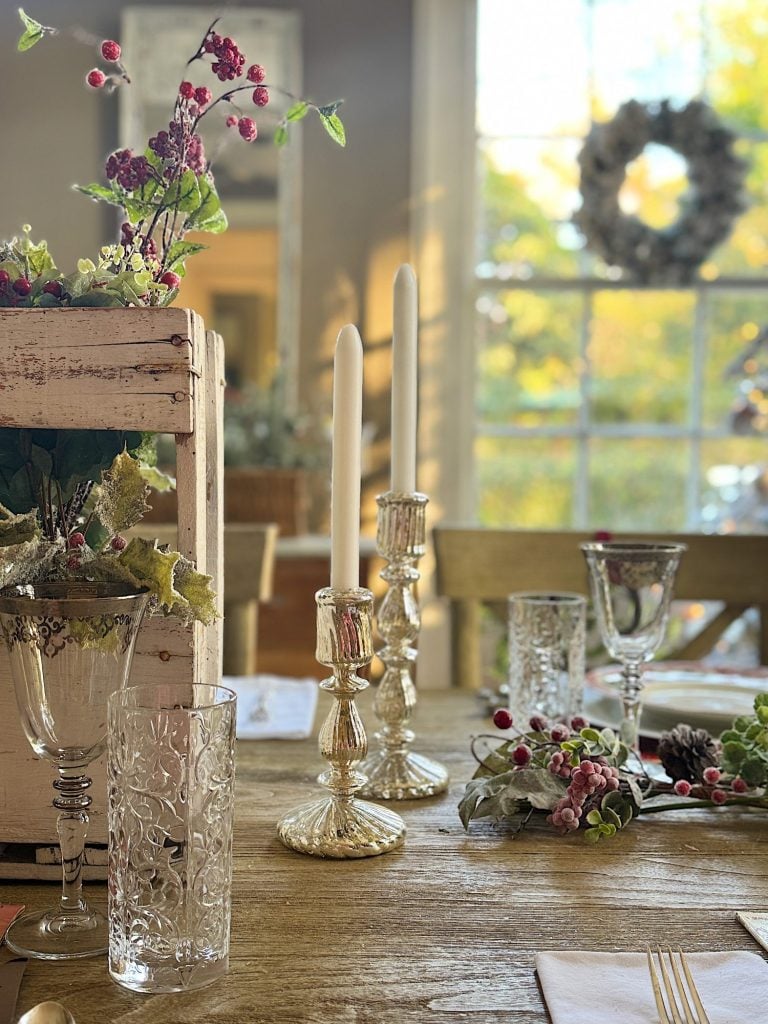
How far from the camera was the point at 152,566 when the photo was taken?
25.0 inches

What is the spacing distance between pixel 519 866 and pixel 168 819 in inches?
10.9

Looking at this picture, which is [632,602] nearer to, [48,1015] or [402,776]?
[402,776]

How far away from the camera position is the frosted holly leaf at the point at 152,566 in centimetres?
63

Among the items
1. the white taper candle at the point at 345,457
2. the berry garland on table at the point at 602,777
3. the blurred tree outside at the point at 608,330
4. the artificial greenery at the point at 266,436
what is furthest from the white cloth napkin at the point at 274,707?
the blurred tree outside at the point at 608,330

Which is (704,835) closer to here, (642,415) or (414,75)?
(642,415)

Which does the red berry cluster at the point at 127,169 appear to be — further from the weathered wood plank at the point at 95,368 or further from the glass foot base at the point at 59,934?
the glass foot base at the point at 59,934

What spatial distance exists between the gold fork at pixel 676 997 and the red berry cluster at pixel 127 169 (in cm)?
61

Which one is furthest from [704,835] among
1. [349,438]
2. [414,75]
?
[414,75]

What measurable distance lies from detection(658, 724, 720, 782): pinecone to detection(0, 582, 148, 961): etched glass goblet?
46cm

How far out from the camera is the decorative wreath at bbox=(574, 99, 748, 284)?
2.81 meters

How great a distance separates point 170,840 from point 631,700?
1.72ft

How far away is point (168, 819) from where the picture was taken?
1.86 feet

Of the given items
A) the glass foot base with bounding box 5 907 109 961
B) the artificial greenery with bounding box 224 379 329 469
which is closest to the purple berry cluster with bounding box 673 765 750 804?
the glass foot base with bounding box 5 907 109 961

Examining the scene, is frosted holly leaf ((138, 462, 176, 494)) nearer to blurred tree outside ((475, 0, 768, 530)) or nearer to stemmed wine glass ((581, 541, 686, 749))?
stemmed wine glass ((581, 541, 686, 749))
